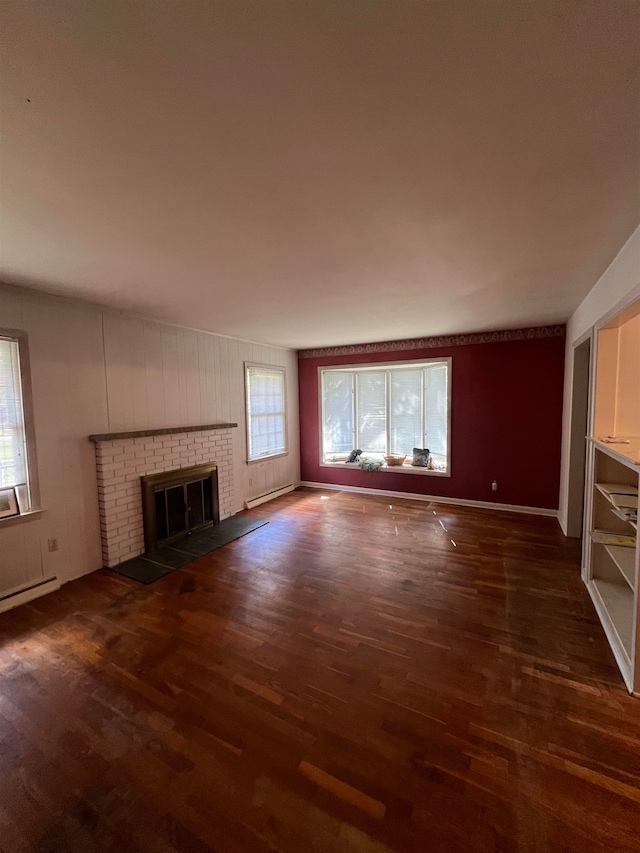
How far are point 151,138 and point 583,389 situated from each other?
4.25 m

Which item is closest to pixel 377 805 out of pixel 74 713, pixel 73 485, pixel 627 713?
pixel 627 713

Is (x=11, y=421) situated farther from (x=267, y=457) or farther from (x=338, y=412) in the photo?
(x=338, y=412)

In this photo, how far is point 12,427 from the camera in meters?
2.80

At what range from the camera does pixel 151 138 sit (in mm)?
1216

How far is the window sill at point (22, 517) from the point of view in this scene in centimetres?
273

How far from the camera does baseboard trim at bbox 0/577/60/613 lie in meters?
2.73

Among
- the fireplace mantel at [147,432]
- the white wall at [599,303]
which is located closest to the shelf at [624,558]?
the white wall at [599,303]

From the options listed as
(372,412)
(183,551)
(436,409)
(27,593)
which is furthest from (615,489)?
(27,593)

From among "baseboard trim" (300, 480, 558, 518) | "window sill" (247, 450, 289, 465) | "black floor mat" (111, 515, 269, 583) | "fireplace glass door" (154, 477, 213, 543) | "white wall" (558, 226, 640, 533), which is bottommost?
"black floor mat" (111, 515, 269, 583)

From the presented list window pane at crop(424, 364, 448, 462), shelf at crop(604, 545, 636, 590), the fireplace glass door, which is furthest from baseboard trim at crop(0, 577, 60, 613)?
window pane at crop(424, 364, 448, 462)

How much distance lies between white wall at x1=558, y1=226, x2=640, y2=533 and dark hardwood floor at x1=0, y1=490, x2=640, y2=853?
1.54 metres

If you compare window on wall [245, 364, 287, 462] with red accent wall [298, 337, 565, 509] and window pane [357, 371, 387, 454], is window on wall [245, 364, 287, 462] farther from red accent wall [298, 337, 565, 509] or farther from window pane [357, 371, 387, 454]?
red accent wall [298, 337, 565, 509]

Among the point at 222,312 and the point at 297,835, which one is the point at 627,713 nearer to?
the point at 297,835

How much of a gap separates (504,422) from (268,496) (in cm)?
378
